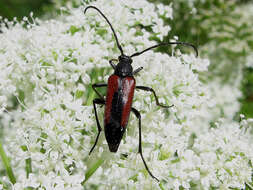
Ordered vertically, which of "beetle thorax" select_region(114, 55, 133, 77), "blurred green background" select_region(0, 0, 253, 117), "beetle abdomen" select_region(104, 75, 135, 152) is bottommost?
"beetle abdomen" select_region(104, 75, 135, 152)

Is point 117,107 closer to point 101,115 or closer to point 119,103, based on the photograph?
point 119,103

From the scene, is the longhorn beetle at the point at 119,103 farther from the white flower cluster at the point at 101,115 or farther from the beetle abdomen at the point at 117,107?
the white flower cluster at the point at 101,115

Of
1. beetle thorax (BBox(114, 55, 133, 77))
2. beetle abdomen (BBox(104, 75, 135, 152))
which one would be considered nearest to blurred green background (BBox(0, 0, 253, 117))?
beetle thorax (BBox(114, 55, 133, 77))

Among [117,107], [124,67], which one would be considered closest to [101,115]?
[117,107]

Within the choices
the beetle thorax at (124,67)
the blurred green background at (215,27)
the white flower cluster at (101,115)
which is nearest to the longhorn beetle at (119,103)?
the beetle thorax at (124,67)

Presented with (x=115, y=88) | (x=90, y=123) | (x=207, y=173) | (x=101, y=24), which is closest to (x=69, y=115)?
(x=90, y=123)

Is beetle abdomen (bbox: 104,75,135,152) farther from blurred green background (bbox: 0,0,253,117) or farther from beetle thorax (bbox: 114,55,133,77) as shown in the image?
blurred green background (bbox: 0,0,253,117)
